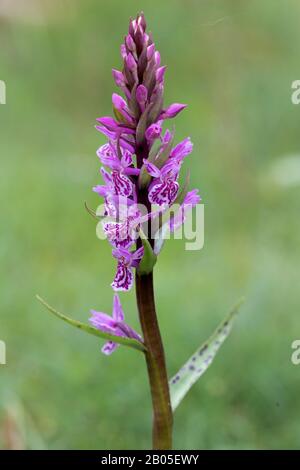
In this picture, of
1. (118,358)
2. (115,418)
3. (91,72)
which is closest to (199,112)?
(91,72)

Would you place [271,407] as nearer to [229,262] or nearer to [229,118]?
[229,262]

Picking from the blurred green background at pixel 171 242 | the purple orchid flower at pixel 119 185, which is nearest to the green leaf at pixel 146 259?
the purple orchid flower at pixel 119 185

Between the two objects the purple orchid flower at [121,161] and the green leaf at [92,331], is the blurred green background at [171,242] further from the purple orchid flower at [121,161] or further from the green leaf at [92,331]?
the green leaf at [92,331]

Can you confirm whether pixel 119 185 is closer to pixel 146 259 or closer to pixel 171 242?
pixel 146 259

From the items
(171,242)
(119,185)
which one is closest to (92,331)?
(119,185)

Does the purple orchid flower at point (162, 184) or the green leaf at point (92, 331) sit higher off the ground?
the purple orchid flower at point (162, 184)
